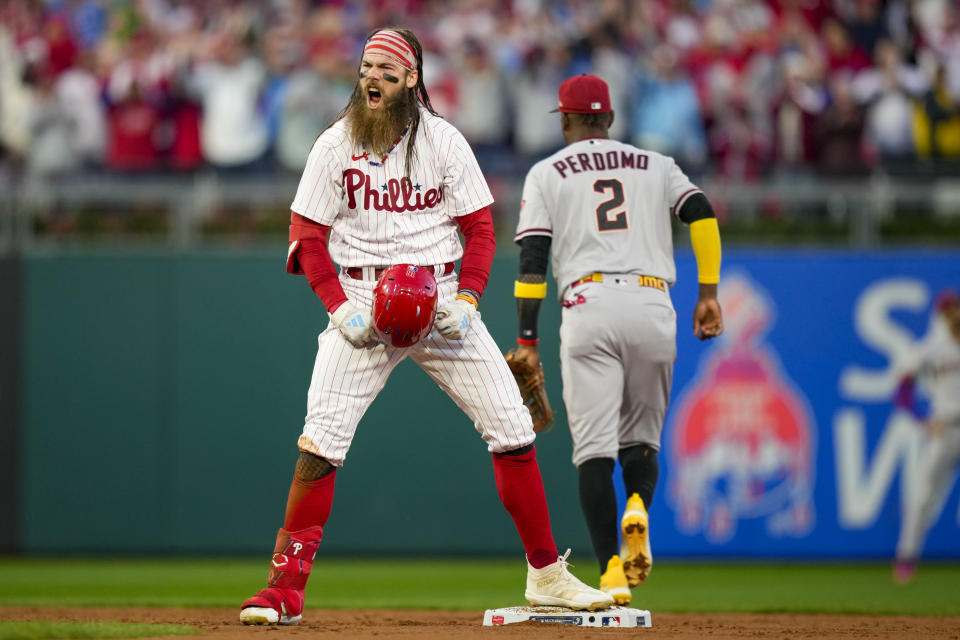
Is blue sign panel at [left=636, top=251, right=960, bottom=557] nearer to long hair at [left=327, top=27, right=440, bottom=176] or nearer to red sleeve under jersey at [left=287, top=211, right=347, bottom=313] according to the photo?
long hair at [left=327, top=27, right=440, bottom=176]

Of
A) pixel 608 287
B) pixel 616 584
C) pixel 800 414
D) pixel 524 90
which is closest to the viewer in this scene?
pixel 616 584

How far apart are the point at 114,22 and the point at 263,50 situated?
2198mm

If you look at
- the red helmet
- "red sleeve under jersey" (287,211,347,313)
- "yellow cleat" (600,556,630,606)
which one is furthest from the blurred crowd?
the red helmet

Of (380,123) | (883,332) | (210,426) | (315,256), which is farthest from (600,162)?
(210,426)

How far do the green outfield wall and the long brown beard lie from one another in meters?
5.73

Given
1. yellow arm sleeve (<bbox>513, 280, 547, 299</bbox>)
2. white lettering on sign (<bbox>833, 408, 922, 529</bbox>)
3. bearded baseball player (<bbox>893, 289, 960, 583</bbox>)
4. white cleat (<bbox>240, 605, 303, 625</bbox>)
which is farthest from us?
white lettering on sign (<bbox>833, 408, 922, 529</bbox>)

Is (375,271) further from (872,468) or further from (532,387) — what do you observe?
(872,468)

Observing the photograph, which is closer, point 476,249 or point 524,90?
point 476,249

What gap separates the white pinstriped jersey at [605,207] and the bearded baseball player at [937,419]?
484 centimetres

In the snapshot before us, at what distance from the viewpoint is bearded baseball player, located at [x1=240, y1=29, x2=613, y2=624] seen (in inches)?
199

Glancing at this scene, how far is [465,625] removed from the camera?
17.6 feet

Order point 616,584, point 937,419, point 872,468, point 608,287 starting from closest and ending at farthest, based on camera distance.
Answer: point 616,584 → point 608,287 → point 937,419 → point 872,468

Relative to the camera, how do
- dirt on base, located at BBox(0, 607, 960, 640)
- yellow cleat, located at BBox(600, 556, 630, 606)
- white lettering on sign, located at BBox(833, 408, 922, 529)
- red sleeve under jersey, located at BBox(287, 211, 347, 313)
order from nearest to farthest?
1. dirt on base, located at BBox(0, 607, 960, 640)
2. red sleeve under jersey, located at BBox(287, 211, 347, 313)
3. yellow cleat, located at BBox(600, 556, 630, 606)
4. white lettering on sign, located at BBox(833, 408, 922, 529)

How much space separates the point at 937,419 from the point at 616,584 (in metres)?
5.29
